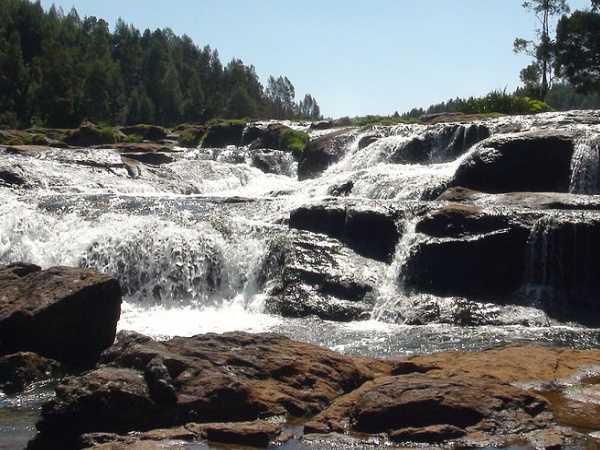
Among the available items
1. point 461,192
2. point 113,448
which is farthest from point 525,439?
point 461,192

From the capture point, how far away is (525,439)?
27.8 ft

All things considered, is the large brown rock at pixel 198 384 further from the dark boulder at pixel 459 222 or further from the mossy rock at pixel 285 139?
the mossy rock at pixel 285 139

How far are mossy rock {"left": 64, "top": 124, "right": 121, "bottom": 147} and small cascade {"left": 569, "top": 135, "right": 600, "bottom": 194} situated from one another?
2962cm

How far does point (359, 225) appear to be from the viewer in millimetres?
19797

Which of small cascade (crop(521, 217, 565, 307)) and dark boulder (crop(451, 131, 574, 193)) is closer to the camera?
small cascade (crop(521, 217, 565, 307))

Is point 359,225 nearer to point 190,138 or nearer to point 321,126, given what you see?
point 321,126

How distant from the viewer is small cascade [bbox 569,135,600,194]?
22953 mm

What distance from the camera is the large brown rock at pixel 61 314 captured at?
12.9 metres

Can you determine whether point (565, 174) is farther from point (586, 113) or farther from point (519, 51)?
point (519, 51)

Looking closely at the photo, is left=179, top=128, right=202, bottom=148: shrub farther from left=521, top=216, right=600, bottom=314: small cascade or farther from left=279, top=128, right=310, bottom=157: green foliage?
left=521, top=216, right=600, bottom=314: small cascade

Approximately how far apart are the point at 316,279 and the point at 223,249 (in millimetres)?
2675

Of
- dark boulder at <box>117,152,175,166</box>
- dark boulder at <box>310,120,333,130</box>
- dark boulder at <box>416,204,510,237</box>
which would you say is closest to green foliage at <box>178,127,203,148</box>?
dark boulder at <box>310,120,333,130</box>

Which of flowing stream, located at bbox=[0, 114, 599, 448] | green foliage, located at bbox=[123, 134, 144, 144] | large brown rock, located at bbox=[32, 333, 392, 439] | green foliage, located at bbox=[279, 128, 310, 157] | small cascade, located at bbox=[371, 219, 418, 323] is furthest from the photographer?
green foliage, located at bbox=[123, 134, 144, 144]

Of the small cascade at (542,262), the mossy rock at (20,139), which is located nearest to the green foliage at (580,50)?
the mossy rock at (20,139)
